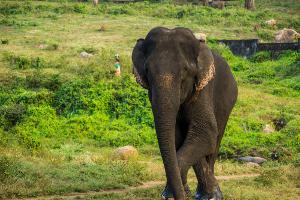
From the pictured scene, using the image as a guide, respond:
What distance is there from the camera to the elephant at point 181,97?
7832 millimetres

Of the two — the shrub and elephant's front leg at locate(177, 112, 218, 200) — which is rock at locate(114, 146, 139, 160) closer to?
the shrub

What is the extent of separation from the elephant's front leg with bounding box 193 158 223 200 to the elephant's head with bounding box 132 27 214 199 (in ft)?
4.60

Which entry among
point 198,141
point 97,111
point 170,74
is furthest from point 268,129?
point 170,74

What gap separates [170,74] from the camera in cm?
802

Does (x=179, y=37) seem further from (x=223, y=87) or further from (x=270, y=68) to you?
(x=270, y=68)

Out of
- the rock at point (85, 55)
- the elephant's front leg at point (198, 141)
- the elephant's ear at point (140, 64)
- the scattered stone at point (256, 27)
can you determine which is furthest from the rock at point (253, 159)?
the scattered stone at point (256, 27)

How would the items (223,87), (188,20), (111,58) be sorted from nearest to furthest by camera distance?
(223,87)
(111,58)
(188,20)

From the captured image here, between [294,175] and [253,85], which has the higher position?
[294,175]

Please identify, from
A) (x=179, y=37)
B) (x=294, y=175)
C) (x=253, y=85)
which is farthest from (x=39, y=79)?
(x=179, y=37)

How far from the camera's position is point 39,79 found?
21.5 meters

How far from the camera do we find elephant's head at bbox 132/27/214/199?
25.6ft

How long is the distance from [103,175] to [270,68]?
51.5 feet

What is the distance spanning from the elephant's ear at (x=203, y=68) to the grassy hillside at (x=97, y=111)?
2715 millimetres

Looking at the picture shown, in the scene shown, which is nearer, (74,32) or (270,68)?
(270,68)
